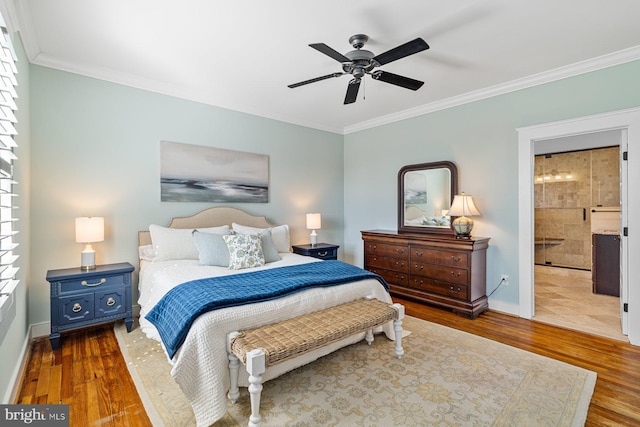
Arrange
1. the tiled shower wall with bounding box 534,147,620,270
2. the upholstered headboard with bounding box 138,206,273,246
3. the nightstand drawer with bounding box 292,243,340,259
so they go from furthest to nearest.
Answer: the tiled shower wall with bounding box 534,147,620,270
the nightstand drawer with bounding box 292,243,340,259
the upholstered headboard with bounding box 138,206,273,246

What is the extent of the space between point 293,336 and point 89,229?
233 centimetres

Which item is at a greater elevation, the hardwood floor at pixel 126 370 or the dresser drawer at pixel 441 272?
the dresser drawer at pixel 441 272

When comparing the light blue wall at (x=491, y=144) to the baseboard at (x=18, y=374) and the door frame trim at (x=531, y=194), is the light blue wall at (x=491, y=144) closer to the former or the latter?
the door frame trim at (x=531, y=194)

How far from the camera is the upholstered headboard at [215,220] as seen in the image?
3533 mm

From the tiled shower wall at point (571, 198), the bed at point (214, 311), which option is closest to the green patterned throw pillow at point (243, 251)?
the bed at point (214, 311)

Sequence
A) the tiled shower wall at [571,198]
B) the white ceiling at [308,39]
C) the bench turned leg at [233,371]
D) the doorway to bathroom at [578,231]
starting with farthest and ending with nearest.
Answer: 1. the tiled shower wall at [571,198]
2. the doorway to bathroom at [578,231]
3. the white ceiling at [308,39]
4. the bench turned leg at [233,371]

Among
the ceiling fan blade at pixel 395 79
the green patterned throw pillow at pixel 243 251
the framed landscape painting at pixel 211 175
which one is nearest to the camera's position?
the ceiling fan blade at pixel 395 79

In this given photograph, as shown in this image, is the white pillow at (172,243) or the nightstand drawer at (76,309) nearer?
the nightstand drawer at (76,309)

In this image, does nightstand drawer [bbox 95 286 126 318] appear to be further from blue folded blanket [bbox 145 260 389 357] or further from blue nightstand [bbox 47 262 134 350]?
blue folded blanket [bbox 145 260 389 357]

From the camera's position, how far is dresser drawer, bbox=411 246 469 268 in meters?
3.58

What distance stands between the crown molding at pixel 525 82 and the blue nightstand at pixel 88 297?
4061mm

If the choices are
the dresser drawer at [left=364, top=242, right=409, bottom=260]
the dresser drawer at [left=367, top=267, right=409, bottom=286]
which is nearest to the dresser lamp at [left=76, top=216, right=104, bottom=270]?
the dresser drawer at [left=364, top=242, right=409, bottom=260]

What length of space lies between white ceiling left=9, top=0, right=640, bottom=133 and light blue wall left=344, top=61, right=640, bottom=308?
193 mm

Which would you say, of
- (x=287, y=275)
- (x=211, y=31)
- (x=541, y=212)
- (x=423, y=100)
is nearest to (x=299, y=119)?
(x=423, y=100)
